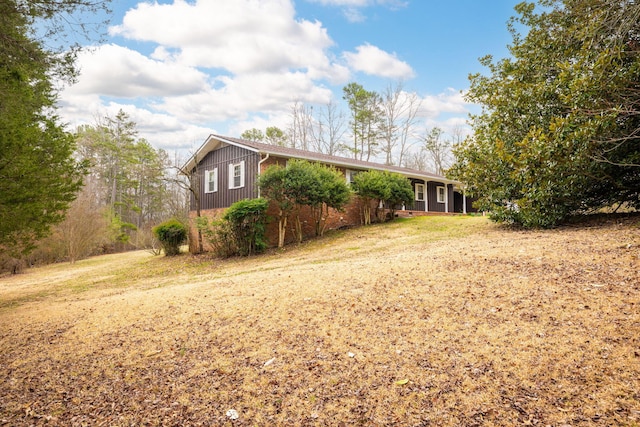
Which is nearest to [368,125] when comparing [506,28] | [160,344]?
[506,28]

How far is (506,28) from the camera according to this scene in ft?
37.5

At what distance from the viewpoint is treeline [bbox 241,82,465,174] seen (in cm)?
3030

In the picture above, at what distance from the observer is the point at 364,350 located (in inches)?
143

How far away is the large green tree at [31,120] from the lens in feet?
16.2

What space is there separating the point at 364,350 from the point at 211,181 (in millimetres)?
15350

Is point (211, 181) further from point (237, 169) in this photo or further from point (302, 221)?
point (302, 221)

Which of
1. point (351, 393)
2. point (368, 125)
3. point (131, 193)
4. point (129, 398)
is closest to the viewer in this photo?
point (351, 393)

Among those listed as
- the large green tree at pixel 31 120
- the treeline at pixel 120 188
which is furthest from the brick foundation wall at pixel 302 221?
the treeline at pixel 120 188

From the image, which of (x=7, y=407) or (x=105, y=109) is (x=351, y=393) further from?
(x=105, y=109)

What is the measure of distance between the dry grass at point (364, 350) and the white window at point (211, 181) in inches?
437

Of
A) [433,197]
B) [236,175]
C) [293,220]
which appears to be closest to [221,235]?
[293,220]

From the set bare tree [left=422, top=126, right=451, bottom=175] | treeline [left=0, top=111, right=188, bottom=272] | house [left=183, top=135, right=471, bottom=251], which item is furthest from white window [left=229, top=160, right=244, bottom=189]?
bare tree [left=422, top=126, right=451, bottom=175]

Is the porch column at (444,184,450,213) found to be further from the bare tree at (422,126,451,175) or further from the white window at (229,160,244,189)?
the white window at (229,160,244,189)

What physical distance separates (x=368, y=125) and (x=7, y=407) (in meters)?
30.3
